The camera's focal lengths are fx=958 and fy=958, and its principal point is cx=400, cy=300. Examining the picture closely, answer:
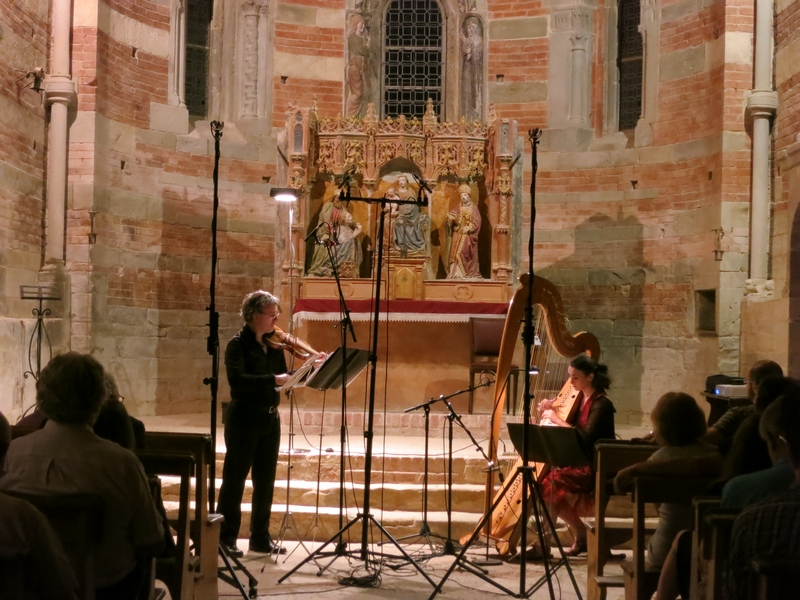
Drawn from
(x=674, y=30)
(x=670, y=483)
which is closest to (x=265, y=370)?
(x=670, y=483)

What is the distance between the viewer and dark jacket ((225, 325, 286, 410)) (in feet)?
20.0

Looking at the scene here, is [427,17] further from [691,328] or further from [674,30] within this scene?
[691,328]

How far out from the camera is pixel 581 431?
6.00 m

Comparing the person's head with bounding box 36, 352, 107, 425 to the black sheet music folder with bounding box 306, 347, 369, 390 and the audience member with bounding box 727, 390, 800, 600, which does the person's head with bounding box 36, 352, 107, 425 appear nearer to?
the audience member with bounding box 727, 390, 800, 600

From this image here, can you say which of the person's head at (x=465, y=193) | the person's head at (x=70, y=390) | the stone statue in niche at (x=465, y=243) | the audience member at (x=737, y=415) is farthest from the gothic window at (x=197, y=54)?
the person's head at (x=70, y=390)

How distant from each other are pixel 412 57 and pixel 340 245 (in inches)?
159

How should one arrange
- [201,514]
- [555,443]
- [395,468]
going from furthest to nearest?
[395,468] → [555,443] → [201,514]

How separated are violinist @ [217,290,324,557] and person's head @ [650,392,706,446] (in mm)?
2438

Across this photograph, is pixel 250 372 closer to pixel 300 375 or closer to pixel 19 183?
pixel 300 375

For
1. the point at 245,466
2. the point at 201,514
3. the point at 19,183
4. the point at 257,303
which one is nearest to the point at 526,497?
the point at 201,514

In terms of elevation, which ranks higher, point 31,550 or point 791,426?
point 791,426

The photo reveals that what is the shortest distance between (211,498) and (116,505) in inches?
88.2

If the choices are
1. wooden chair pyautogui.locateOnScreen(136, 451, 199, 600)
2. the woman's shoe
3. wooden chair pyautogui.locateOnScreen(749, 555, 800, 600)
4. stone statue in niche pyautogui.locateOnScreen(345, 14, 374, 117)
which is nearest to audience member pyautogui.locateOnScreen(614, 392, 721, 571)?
wooden chair pyautogui.locateOnScreen(749, 555, 800, 600)

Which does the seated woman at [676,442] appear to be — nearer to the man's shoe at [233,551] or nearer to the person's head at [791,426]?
the person's head at [791,426]
